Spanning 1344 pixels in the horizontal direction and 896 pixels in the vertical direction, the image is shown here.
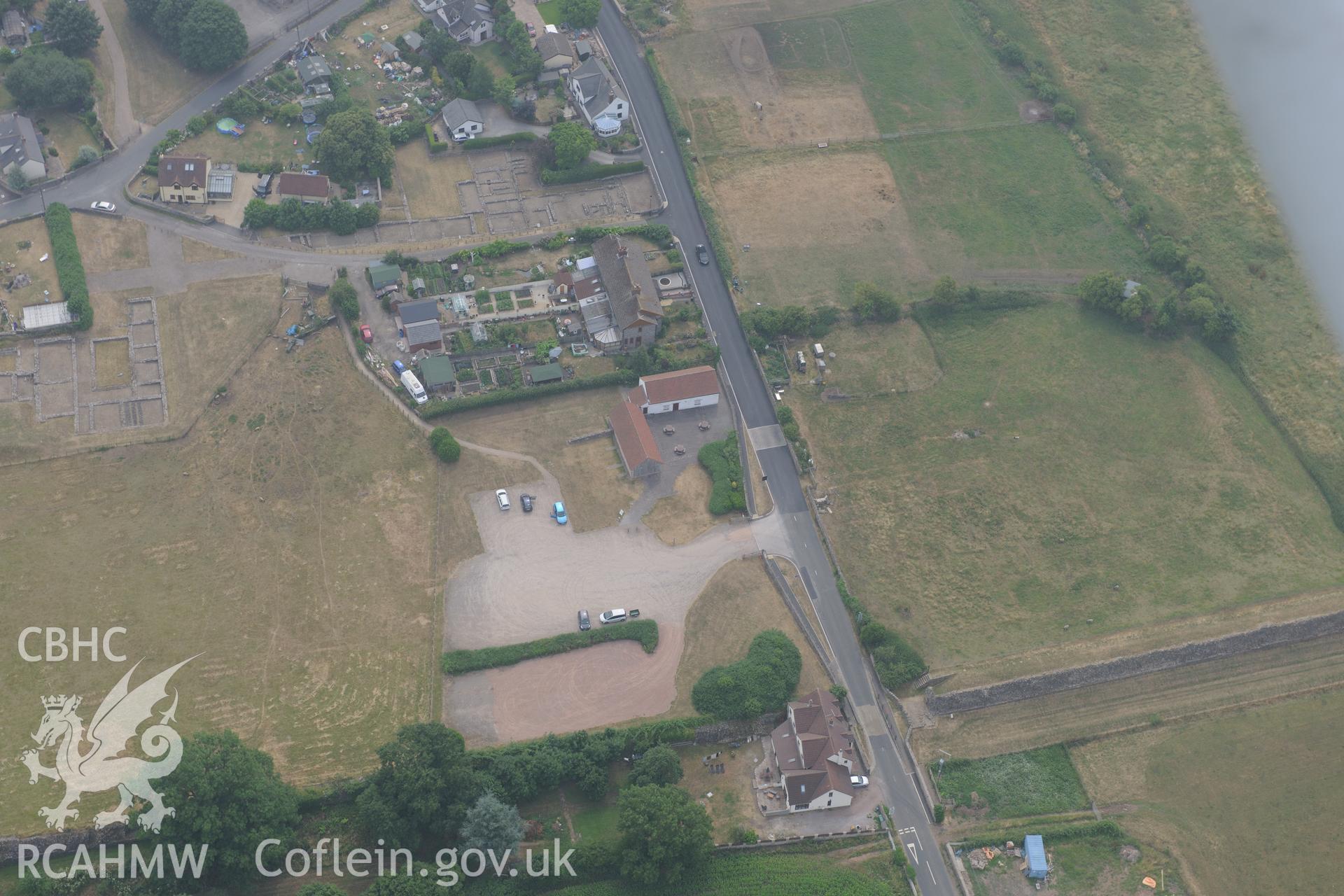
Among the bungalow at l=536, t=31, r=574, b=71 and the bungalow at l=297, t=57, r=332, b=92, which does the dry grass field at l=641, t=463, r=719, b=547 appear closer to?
the bungalow at l=536, t=31, r=574, b=71

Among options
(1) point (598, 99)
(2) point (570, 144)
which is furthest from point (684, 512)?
(1) point (598, 99)

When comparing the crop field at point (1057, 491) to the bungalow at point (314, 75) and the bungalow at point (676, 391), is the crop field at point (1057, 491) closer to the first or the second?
the bungalow at point (676, 391)

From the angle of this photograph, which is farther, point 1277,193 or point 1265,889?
point 1277,193

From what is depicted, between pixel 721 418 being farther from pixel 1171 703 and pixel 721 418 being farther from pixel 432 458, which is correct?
pixel 1171 703

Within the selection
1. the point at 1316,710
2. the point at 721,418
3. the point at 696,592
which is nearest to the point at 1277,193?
the point at 1316,710

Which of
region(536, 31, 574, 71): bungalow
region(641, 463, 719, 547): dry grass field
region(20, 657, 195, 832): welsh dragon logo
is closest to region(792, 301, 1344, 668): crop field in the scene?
region(641, 463, 719, 547): dry grass field
